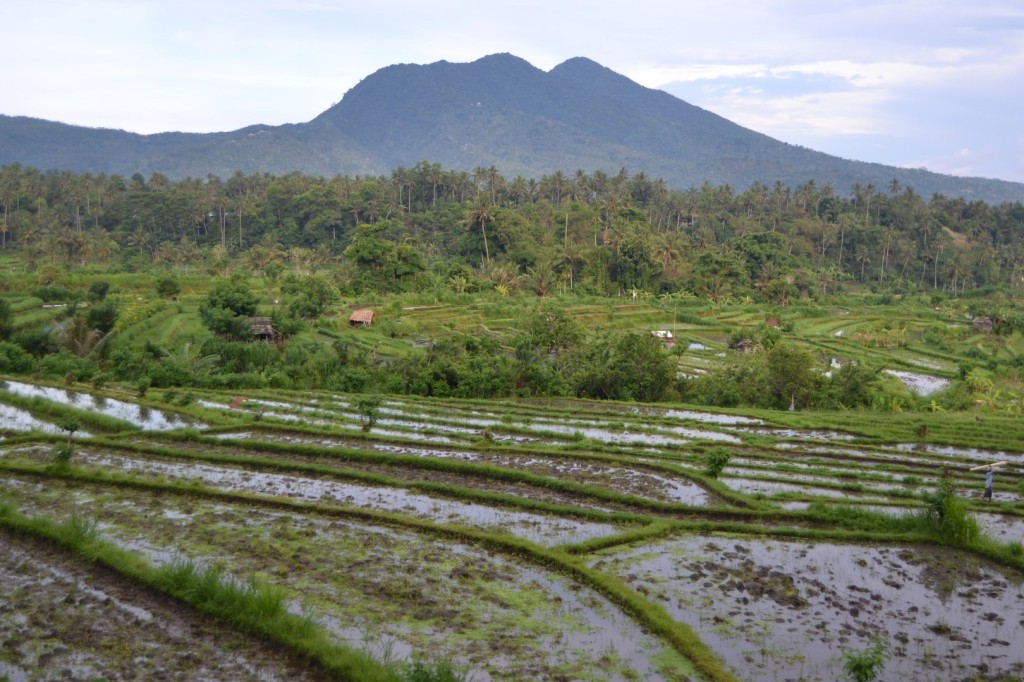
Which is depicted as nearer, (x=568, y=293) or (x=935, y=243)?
(x=568, y=293)

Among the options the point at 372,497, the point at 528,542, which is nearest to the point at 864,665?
the point at 528,542

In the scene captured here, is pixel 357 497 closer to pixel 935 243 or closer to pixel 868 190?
pixel 935 243

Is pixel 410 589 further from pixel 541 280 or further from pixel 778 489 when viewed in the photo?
pixel 541 280

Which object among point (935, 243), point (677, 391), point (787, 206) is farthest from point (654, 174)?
point (677, 391)

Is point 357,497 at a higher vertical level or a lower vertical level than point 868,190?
lower

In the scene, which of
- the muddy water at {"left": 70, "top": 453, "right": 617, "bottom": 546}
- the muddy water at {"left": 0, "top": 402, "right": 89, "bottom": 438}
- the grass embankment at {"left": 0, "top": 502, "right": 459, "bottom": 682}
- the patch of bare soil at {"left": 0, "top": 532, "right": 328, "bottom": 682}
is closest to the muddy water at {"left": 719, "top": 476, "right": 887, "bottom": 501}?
the muddy water at {"left": 70, "top": 453, "right": 617, "bottom": 546}

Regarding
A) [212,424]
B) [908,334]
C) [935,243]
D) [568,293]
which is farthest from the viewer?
[935,243]
